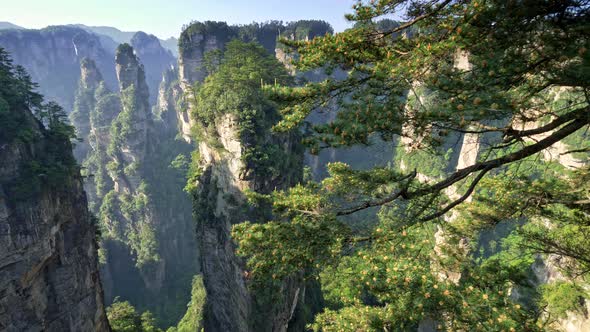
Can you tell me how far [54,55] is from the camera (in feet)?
289

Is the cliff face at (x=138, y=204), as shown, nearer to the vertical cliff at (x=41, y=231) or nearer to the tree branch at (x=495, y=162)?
the vertical cliff at (x=41, y=231)

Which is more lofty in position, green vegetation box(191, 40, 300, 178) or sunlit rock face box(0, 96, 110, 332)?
green vegetation box(191, 40, 300, 178)

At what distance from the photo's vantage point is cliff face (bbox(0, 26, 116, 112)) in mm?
81688

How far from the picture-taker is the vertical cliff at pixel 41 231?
50.2ft

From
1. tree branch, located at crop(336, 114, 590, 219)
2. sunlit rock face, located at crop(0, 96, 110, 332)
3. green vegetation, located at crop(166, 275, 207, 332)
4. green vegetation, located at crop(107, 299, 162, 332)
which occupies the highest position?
tree branch, located at crop(336, 114, 590, 219)

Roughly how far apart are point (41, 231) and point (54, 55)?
9661 centimetres

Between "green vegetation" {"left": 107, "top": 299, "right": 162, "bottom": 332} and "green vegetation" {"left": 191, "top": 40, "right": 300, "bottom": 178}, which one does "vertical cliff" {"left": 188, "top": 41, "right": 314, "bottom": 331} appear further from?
"green vegetation" {"left": 107, "top": 299, "right": 162, "bottom": 332}

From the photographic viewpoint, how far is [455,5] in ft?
15.6

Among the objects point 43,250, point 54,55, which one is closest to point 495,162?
point 43,250

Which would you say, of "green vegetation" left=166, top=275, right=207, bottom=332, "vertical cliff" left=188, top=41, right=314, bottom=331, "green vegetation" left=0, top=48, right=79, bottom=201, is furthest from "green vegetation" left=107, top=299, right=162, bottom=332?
"green vegetation" left=0, top=48, right=79, bottom=201

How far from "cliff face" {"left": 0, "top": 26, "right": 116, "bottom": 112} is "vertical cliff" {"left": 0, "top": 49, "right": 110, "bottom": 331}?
83838 millimetres

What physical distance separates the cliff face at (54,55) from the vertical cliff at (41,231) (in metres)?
83.8

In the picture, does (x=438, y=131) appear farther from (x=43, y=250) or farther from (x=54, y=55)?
(x=54, y=55)

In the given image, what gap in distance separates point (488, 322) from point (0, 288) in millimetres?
19394
